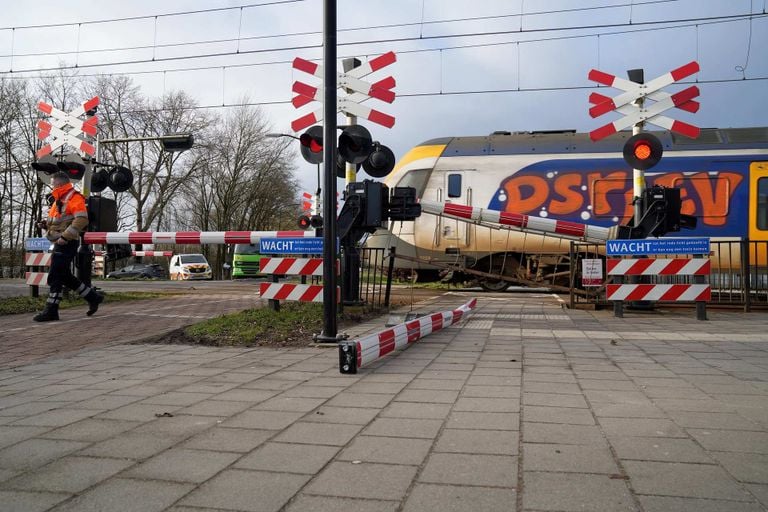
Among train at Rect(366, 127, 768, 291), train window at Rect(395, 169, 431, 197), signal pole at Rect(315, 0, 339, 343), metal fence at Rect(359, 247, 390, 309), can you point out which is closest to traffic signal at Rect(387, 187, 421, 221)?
metal fence at Rect(359, 247, 390, 309)

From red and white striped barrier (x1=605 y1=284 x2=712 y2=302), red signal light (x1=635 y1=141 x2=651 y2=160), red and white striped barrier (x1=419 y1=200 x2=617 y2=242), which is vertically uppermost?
red signal light (x1=635 y1=141 x2=651 y2=160)

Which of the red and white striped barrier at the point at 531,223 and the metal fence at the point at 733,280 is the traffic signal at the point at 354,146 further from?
the metal fence at the point at 733,280

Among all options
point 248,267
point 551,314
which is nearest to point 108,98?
point 248,267

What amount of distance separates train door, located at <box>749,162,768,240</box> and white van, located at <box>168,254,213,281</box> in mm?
28502

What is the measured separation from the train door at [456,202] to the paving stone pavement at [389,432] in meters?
9.79

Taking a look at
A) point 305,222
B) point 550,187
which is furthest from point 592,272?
point 305,222

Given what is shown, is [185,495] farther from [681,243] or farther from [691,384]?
[681,243]

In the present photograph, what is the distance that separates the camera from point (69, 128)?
1262 centimetres

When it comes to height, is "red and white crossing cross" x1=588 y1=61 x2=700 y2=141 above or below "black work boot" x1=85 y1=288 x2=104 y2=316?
above

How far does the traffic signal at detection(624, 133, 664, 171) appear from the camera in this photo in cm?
1050

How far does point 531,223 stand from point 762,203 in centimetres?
650

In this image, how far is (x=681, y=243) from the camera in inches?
386

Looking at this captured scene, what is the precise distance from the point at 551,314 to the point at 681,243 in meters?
2.48

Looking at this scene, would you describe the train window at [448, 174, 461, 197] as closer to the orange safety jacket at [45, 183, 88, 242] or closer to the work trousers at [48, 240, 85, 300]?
the orange safety jacket at [45, 183, 88, 242]
